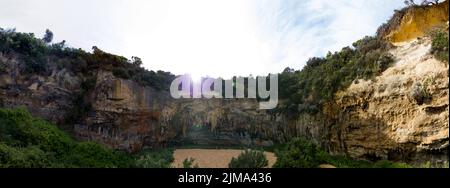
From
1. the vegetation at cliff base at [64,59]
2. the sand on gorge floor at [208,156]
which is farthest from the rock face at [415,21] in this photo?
the vegetation at cliff base at [64,59]

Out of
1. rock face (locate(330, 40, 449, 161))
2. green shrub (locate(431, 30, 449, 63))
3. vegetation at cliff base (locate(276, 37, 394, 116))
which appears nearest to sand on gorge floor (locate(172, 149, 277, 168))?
vegetation at cliff base (locate(276, 37, 394, 116))

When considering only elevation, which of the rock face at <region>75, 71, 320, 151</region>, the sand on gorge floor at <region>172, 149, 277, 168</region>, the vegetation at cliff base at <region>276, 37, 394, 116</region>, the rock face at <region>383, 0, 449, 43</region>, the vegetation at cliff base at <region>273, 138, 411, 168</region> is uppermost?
the rock face at <region>383, 0, 449, 43</region>

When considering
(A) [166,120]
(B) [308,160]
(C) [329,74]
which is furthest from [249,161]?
(A) [166,120]

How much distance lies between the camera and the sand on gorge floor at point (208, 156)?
21.8m

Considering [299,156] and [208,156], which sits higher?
[299,156]

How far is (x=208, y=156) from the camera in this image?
24062 millimetres

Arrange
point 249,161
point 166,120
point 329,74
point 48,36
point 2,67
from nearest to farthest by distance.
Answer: point 249,161 → point 2,67 → point 329,74 → point 166,120 → point 48,36

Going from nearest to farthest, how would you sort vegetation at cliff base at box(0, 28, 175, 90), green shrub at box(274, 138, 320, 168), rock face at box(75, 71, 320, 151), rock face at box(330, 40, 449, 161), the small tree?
rock face at box(330, 40, 449, 161)
green shrub at box(274, 138, 320, 168)
vegetation at cliff base at box(0, 28, 175, 90)
rock face at box(75, 71, 320, 151)
the small tree

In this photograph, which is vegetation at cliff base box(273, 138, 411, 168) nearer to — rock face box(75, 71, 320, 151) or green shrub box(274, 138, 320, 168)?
green shrub box(274, 138, 320, 168)

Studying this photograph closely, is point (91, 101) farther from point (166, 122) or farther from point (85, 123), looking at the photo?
point (166, 122)

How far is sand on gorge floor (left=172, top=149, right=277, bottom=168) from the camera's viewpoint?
21.8 meters

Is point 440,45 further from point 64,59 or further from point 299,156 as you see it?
point 64,59

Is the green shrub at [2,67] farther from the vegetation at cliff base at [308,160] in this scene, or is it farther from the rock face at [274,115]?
the vegetation at cliff base at [308,160]
